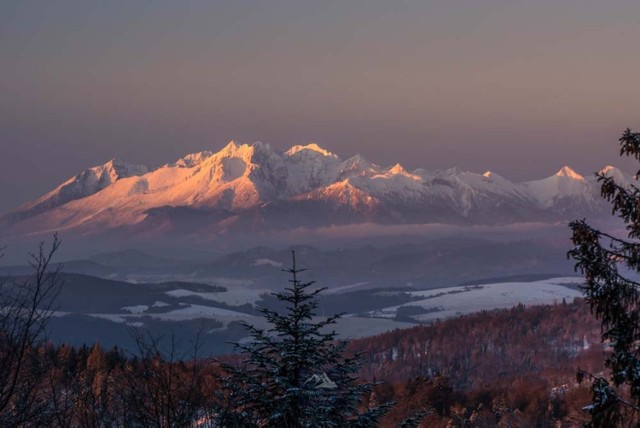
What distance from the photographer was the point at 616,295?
73.6 ft

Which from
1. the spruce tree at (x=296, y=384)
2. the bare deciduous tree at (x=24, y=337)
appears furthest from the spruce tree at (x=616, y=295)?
A: the bare deciduous tree at (x=24, y=337)

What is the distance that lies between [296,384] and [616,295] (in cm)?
942

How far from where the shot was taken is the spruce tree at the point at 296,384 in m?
28.0

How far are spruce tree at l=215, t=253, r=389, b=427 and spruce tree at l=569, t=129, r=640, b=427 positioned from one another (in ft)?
24.6

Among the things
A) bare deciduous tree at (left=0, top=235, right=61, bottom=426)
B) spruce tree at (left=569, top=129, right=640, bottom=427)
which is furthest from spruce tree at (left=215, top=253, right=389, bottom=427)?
spruce tree at (left=569, top=129, right=640, bottom=427)

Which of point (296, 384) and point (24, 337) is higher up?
point (24, 337)

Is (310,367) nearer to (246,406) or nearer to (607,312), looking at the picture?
(246,406)

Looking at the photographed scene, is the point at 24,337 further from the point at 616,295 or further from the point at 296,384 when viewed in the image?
the point at 616,295

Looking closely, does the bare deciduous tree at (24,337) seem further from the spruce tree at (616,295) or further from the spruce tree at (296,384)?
the spruce tree at (616,295)

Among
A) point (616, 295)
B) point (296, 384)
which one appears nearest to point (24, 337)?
point (296, 384)

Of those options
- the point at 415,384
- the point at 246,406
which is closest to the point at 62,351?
the point at 415,384

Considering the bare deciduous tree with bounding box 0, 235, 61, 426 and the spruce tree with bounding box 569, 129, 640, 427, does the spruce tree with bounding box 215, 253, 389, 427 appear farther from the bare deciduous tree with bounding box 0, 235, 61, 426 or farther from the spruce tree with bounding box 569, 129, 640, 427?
the spruce tree with bounding box 569, 129, 640, 427

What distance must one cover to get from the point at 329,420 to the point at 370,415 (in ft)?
4.39

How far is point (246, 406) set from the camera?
94.5 ft
